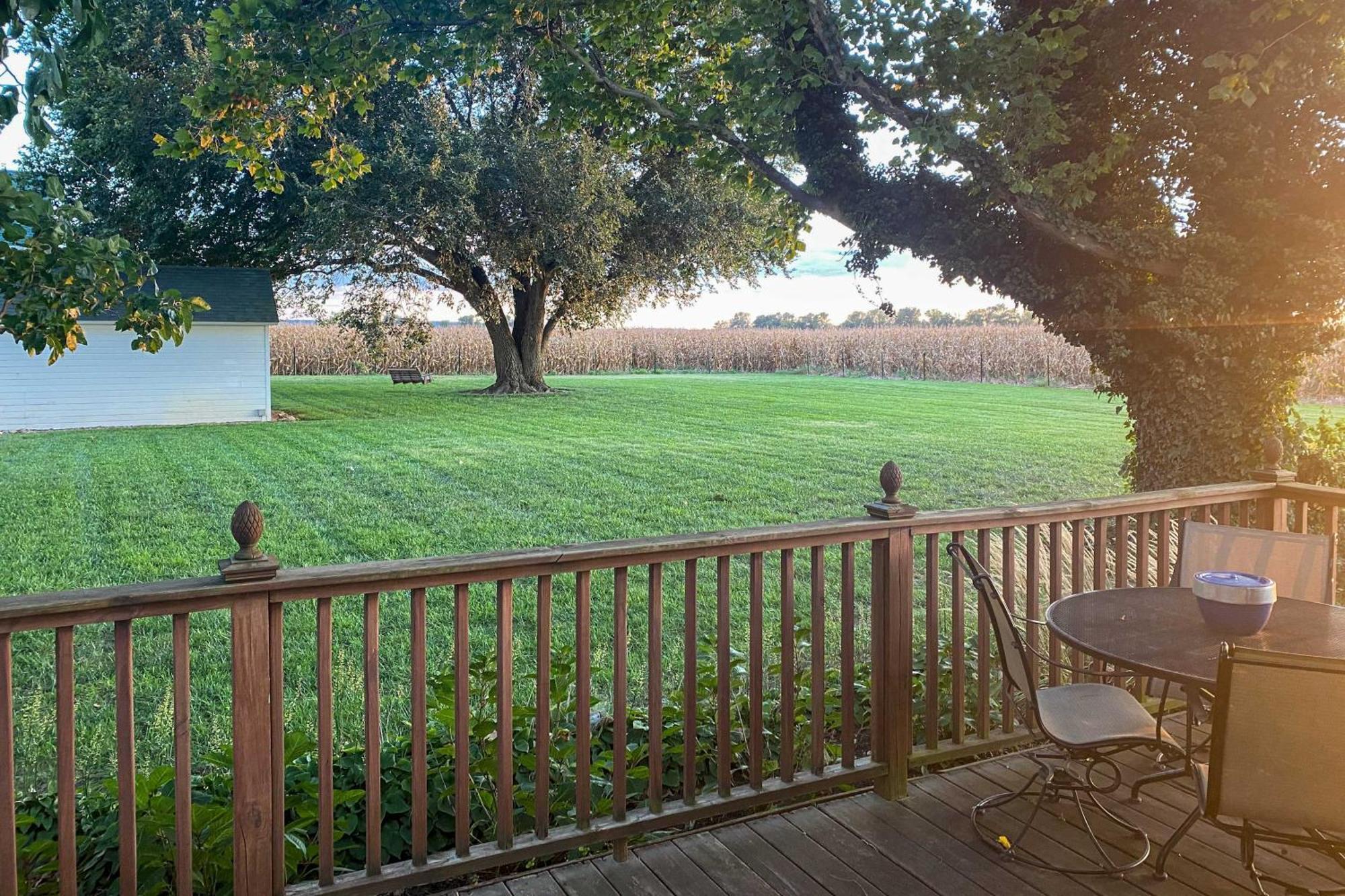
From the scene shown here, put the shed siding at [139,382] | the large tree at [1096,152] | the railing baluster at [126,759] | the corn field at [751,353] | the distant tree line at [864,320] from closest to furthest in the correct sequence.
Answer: the railing baluster at [126,759] < the large tree at [1096,152] < the shed siding at [139,382] < the corn field at [751,353] < the distant tree line at [864,320]

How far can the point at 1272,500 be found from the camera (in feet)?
12.8

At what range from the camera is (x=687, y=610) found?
104 inches

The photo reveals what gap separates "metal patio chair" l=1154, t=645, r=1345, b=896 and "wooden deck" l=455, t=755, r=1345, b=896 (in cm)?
65

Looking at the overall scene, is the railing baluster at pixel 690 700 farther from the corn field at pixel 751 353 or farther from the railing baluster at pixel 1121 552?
the corn field at pixel 751 353

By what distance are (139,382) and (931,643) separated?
60.0 ft

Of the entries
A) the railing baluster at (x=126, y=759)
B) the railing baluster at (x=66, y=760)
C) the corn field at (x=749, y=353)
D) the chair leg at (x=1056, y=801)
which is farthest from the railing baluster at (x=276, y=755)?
the corn field at (x=749, y=353)

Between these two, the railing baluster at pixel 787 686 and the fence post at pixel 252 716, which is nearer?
the fence post at pixel 252 716

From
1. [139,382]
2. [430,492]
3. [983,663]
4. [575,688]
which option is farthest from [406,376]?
[983,663]

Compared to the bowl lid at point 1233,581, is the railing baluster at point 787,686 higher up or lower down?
lower down

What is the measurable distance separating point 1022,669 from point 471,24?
5520mm

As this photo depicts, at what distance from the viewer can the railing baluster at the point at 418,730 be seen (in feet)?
7.43

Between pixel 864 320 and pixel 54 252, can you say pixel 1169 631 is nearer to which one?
pixel 54 252

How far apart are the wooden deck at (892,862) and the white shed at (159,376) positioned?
671 inches

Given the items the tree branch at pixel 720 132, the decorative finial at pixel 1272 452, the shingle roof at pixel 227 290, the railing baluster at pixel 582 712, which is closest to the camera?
the railing baluster at pixel 582 712
